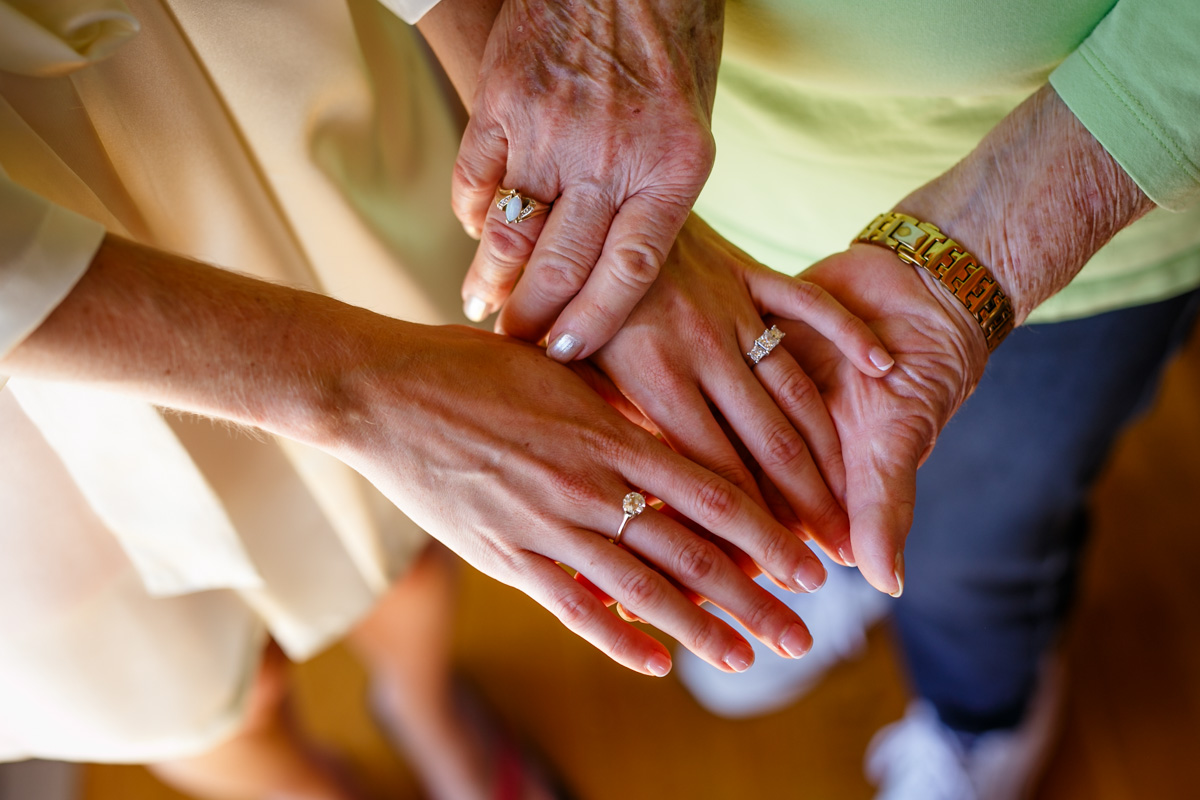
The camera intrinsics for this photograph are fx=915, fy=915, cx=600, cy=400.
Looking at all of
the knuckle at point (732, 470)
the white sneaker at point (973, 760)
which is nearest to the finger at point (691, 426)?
the knuckle at point (732, 470)

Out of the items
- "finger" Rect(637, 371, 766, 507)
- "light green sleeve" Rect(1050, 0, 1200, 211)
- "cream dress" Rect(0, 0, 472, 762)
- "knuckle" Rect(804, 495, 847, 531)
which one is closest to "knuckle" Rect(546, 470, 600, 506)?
"finger" Rect(637, 371, 766, 507)

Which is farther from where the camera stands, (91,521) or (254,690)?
(254,690)

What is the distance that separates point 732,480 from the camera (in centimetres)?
81

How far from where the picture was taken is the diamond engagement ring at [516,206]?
31.1 inches

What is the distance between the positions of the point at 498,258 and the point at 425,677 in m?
0.76

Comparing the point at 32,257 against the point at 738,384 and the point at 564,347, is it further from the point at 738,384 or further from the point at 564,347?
the point at 738,384

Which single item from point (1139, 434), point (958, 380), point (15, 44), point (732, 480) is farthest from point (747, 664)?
point (1139, 434)

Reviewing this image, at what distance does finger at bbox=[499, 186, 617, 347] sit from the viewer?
784mm

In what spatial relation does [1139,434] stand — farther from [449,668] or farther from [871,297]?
[449,668]

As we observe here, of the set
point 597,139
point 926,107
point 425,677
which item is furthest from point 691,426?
point 425,677

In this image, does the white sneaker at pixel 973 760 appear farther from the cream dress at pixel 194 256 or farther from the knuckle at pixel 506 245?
the knuckle at pixel 506 245

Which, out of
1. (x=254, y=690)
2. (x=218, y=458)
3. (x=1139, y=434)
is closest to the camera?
(x=218, y=458)

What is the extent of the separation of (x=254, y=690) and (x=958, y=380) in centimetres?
88

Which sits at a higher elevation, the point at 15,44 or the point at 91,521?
the point at 15,44
